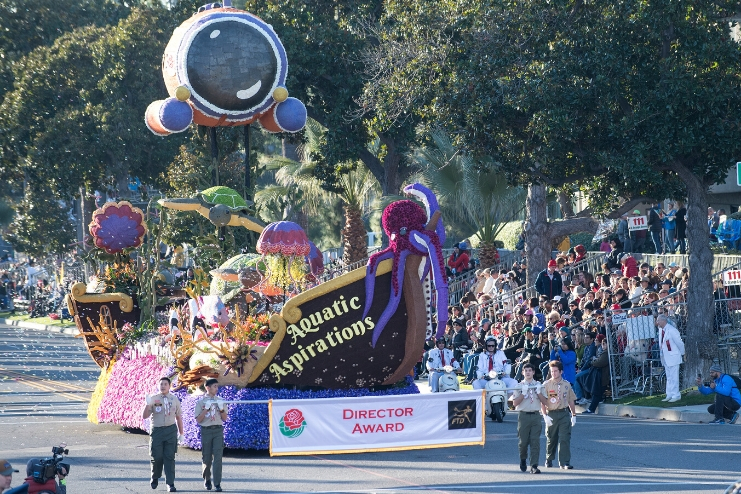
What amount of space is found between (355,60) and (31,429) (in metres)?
17.2

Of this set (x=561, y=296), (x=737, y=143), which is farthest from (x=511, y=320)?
(x=737, y=143)

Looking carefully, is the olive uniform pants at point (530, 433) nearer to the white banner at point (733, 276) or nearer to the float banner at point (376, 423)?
the float banner at point (376, 423)

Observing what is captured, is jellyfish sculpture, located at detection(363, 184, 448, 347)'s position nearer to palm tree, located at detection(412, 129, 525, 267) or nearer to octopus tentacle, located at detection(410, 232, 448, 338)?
octopus tentacle, located at detection(410, 232, 448, 338)

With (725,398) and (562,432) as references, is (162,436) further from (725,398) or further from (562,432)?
(725,398)

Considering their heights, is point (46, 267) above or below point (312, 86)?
below

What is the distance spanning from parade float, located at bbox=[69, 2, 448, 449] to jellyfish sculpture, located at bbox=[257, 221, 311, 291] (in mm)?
22

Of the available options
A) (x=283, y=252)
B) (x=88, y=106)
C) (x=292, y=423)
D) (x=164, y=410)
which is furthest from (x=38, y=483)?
(x=88, y=106)

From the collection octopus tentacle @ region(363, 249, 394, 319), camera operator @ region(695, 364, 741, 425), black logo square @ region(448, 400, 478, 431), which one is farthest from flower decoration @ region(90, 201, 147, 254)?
camera operator @ region(695, 364, 741, 425)

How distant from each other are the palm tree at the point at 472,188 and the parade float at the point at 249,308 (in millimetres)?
9764

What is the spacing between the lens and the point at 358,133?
33250mm

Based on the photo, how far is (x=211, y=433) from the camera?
516 inches

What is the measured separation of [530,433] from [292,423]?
129 inches

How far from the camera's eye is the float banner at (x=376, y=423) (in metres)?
14.8

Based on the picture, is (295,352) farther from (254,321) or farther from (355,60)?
(355,60)
